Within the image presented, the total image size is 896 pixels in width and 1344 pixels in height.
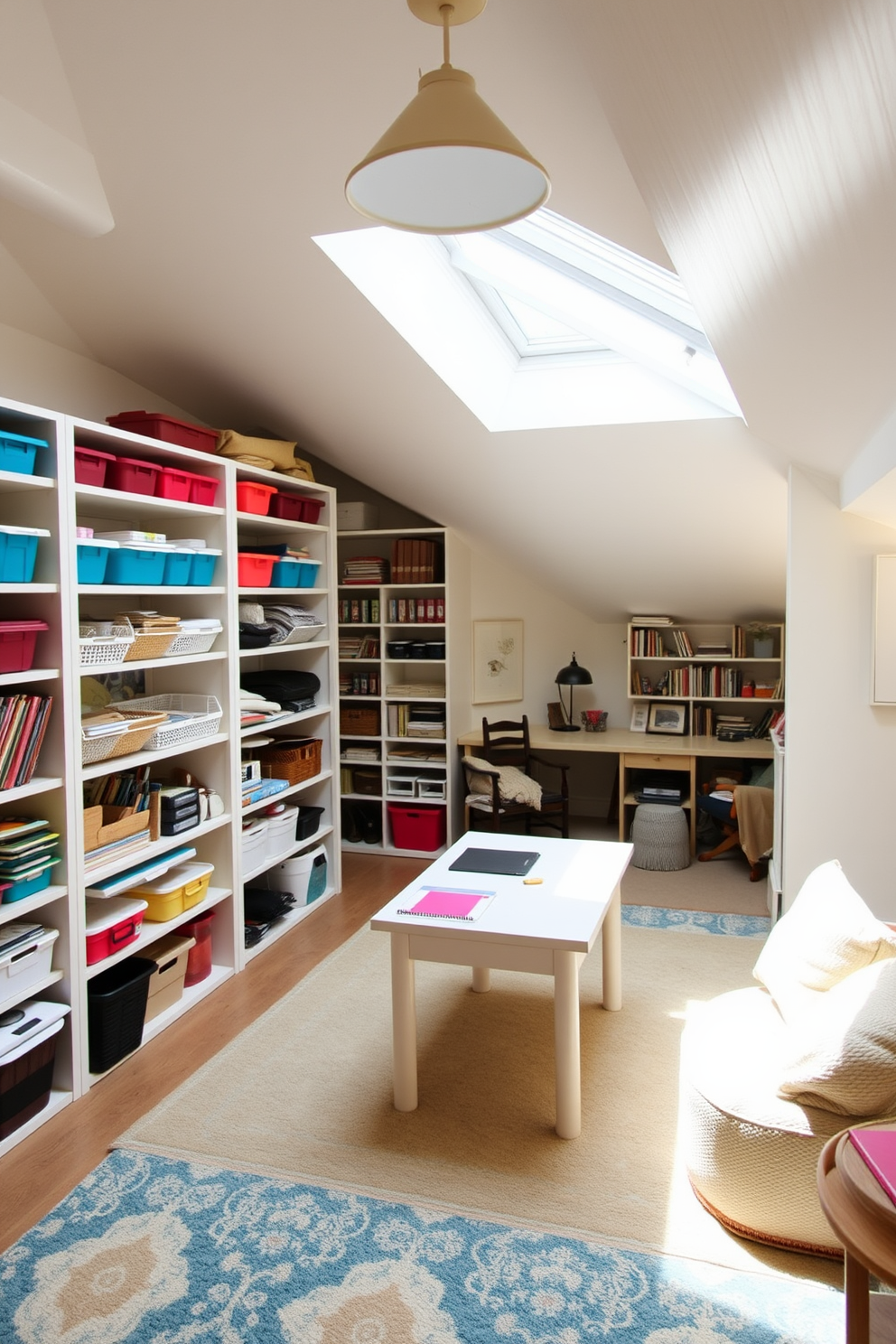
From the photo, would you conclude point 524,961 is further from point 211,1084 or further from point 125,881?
point 125,881

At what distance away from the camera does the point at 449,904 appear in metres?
2.90

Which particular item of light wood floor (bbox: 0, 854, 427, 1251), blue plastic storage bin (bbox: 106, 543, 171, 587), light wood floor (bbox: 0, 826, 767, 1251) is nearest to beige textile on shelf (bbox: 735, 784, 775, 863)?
light wood floor (bbox: 0, 826, 767, 1251)

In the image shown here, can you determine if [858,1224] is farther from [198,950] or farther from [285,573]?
[285,573]

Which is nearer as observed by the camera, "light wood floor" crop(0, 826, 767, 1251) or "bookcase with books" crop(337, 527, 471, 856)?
"light wood floor" crop(0, 826, 767, 1251)

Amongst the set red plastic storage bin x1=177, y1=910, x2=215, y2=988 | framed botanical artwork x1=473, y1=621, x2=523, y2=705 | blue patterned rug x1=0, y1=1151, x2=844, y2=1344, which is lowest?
blue patterned rug x1=0, y1=1151, x2=844, y2=1344

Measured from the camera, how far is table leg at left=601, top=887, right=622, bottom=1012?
11.1 ft

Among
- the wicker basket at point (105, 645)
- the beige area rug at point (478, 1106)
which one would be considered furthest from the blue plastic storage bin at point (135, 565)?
the beige area rug at point (478, 1106)

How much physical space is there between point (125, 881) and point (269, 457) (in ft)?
6.90

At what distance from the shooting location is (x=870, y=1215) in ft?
4.69

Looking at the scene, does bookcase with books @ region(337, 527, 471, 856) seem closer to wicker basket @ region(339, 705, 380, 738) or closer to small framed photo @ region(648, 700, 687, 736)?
wicker basket @ region(339, 705, 380, 738)

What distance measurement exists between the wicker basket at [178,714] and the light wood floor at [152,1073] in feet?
3.55

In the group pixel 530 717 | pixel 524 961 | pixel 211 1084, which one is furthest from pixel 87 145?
pixel 530 717

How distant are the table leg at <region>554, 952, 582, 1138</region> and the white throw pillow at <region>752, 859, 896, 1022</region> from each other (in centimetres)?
60

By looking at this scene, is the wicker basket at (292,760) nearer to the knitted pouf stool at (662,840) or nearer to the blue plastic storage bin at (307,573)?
the blue plastic storage bin at (307,573)
